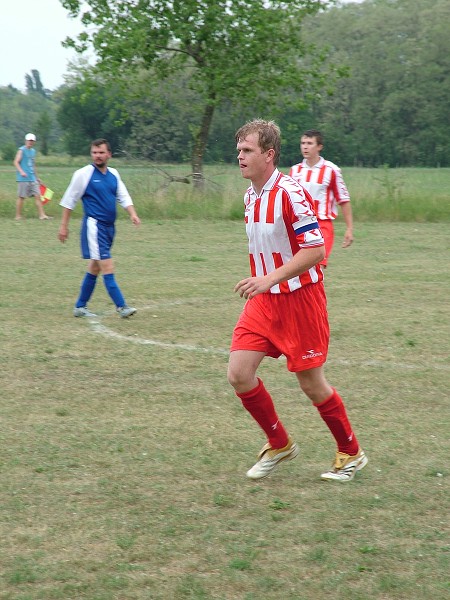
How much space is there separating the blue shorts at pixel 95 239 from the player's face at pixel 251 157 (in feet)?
16.4

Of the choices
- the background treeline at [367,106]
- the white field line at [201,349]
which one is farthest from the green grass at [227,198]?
the white field line at [201,349]

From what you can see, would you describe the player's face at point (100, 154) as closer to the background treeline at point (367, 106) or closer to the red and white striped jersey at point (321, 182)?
the red and white striped jersey at point (321, 182)

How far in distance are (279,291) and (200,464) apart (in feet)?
3.69

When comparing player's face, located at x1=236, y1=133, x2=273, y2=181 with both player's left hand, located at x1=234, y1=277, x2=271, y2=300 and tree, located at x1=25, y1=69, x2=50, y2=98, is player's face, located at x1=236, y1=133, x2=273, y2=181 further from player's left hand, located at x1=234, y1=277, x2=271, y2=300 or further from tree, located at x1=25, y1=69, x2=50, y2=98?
tree, located at x1=25, y1=69, x2=50, y2=98

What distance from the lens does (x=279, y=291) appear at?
499 centimetres

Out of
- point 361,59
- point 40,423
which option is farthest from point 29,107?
point 40,423

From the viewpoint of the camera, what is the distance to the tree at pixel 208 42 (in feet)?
85.1

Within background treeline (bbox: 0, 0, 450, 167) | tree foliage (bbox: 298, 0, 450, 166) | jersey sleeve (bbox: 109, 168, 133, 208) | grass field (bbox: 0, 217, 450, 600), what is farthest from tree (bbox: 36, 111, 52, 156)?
jersey sleeve (bbox: 109, 168, 133, 208)

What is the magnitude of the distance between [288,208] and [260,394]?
1.02m

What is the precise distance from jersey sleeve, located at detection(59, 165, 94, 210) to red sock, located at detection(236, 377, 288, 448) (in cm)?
507

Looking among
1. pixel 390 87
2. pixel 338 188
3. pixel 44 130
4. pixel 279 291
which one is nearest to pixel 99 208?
pixel 338 188

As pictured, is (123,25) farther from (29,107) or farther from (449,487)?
(29,107)

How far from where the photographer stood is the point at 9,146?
59219 millimetres

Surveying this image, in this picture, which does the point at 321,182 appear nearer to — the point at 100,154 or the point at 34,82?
the point at 100,154
